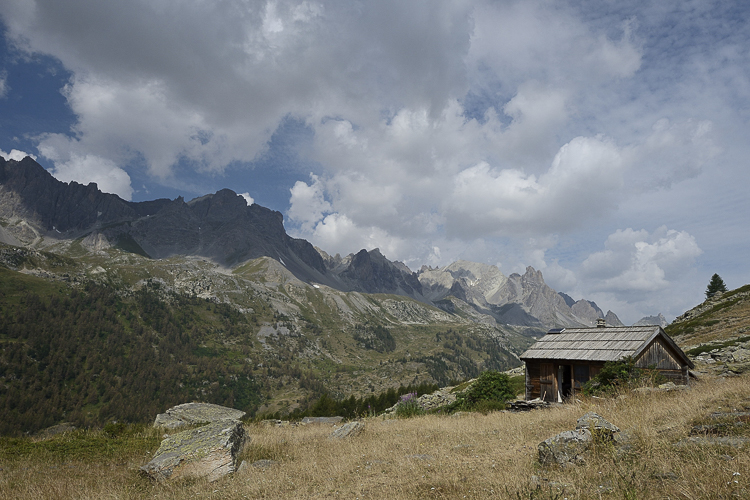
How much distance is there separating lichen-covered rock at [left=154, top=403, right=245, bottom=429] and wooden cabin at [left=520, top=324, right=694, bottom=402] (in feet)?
72.7

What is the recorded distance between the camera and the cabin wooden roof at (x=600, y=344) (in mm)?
24703

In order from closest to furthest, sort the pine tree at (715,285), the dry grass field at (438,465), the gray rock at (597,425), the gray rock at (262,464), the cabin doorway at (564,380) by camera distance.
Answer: the dry grass field at (438,465) < the gray rock at (597,425) < the gray rock at (262,464) < the cabin doorway at (564,380) < the pine tree at (715,285)

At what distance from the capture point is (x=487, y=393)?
27906 mm

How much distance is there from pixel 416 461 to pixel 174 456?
7113 millimetres

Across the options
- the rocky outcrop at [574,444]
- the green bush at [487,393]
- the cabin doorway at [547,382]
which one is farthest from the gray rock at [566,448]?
the cabin doorway at [547,382]

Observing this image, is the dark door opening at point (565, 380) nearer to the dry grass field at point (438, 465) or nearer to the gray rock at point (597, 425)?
the dry grass field at point (438, 465)

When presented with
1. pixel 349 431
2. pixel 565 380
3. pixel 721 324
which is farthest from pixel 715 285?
pixel 349 431

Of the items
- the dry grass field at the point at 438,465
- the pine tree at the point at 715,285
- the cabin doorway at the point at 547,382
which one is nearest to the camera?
Answer: the dry grass field at the point at 438,465

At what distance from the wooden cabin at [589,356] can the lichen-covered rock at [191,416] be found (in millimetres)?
22163

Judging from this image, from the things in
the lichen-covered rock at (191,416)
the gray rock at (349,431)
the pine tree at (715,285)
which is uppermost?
the pine tree at (715,285)

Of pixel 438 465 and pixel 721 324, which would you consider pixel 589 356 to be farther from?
pixel 721 324

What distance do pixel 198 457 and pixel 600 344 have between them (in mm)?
26227

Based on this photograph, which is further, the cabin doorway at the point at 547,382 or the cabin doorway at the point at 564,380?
the cabin doorway at the point at 547,382

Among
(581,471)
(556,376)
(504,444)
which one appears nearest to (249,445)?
(504,444)
